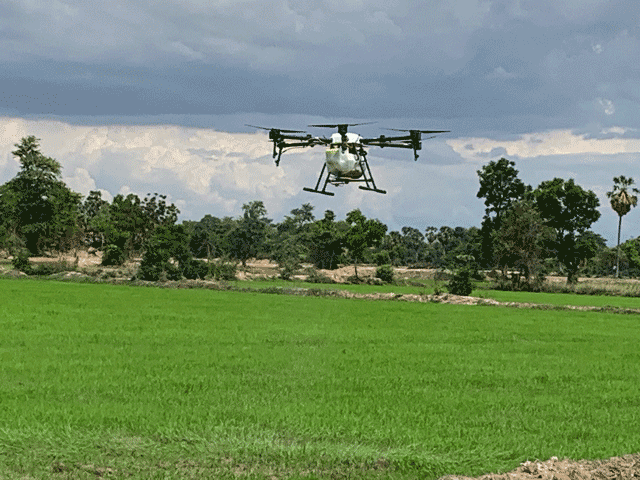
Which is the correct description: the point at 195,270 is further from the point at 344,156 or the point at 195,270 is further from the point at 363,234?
the point at 344,156

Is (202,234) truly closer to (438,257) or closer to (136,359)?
(438,257)

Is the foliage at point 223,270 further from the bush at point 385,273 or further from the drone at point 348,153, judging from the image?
the drone at point 348,153

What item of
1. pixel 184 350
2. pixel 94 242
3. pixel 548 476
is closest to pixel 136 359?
pixel 184 350

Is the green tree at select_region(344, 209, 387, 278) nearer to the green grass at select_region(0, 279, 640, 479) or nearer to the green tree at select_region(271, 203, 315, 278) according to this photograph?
the green tree at select_region(271, 203, 315, 278)

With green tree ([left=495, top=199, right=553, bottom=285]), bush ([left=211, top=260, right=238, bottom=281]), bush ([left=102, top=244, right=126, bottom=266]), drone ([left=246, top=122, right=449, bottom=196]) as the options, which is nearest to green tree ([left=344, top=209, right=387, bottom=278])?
green tree ([left=495, top=199, right=553, bottom=285])

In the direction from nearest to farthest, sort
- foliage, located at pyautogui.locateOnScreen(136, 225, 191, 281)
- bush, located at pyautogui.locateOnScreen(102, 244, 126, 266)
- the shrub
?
foliage, located at pyautogui.locateOnScreen(136, 225, 191, 281) → the shrub → bush, located at pyautogui.locateOnScreen(102, 244, 126, 266)

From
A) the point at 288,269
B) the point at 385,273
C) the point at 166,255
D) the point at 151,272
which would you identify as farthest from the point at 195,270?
the point at 385,273
